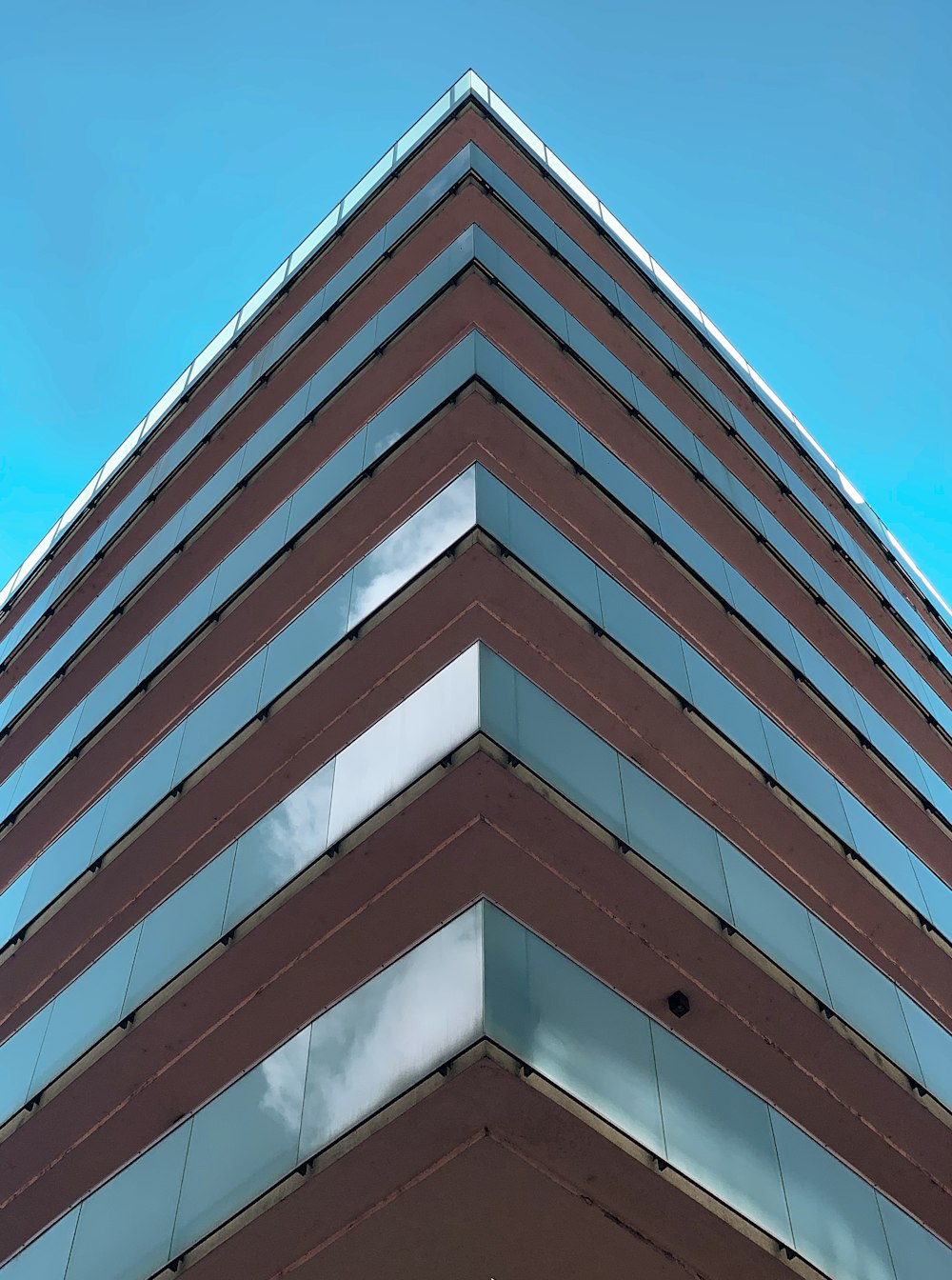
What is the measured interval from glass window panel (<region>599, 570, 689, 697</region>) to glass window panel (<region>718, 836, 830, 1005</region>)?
2.21 m

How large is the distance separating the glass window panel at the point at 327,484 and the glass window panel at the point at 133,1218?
26.3ft

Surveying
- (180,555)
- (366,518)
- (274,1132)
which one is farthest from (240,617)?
(274,1132)

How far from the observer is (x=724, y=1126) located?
9445mm

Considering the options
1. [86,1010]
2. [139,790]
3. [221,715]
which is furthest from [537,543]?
[86,1010]

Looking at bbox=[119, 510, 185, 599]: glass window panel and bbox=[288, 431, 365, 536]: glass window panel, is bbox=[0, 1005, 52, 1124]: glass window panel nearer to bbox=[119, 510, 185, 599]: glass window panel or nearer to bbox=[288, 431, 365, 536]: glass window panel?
bbox=[288, 431, 365, 536]: glass window panel

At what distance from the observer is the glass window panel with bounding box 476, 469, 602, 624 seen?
12.2 m

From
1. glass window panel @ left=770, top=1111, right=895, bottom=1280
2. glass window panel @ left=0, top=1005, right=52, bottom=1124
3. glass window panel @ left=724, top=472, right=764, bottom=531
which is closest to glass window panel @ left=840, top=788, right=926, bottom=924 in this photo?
glass window panel @ left=770, top=1111, right=895, bottom=1280

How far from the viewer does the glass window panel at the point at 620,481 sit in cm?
1520

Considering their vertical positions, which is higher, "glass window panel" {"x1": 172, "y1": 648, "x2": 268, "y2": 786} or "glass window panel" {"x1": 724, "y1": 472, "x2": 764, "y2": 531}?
"glass window panel" {"x1": 724, "y1": 472, "x2": 764, "y2": 531}

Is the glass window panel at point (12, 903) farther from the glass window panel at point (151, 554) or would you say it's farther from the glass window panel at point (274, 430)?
the glass window panel at point (274, 430)

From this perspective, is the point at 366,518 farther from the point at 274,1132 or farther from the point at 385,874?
the point at 274,1132

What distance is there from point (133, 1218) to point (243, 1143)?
1.73 m

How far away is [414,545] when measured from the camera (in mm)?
12695

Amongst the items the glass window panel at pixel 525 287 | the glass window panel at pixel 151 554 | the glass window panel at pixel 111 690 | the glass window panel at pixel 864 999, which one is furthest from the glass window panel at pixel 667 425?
the glass window panel at pixel 111 690
